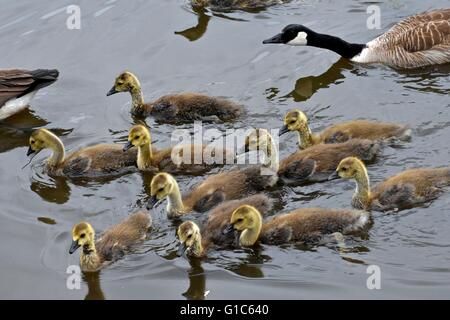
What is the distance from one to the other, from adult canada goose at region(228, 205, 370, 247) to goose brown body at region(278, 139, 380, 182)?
0.99 meters

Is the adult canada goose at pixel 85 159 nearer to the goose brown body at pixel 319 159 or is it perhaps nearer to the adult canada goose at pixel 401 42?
the goose brown body at pixel 319 159

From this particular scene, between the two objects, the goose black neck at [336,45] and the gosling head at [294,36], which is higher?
the gosling head at [294,36]

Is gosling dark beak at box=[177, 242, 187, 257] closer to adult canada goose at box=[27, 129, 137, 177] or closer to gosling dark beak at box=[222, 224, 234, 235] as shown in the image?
gosling dark beak at box=[222, 224, 234, 235]

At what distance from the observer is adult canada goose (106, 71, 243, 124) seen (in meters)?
10.7

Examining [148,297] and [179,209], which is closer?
[148,297]

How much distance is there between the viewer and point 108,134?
35.3 feet

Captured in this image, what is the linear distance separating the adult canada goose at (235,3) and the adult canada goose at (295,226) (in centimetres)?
581

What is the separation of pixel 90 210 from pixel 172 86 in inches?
119

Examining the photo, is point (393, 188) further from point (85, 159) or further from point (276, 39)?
point (276, 39)

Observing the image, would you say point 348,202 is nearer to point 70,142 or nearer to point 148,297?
point 148,297

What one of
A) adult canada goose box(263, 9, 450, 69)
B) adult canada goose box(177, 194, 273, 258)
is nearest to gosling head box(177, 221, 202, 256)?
adult canada goose box(177, 194, 273, 258)

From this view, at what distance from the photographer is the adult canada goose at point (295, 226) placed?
27.0ft

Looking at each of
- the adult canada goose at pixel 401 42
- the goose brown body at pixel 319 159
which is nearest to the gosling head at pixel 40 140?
the goose brown body at pixel 319 159
